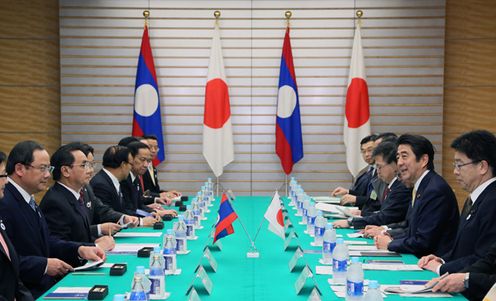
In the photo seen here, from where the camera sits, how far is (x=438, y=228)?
12.5ft

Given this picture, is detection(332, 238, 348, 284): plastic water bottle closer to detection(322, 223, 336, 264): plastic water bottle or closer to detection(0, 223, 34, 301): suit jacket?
detection(322, 223, 336, 264): plastic water bottle

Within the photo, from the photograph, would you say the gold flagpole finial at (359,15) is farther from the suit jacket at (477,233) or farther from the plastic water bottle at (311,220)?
the suit jacket at (477,233)

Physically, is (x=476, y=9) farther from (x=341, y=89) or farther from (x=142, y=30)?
(x=142, y=30)

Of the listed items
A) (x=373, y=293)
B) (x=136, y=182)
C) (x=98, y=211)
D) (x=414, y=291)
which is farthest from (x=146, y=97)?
(x=373, y=293)

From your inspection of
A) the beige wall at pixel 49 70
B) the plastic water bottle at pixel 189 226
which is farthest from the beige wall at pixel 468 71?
the plastic water bottle at pixel 189 226

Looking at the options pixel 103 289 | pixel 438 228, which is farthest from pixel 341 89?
pixel 103 289

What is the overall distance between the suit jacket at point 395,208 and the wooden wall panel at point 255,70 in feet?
12.0

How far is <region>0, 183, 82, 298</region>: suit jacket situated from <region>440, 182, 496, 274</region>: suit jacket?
7.10 feet

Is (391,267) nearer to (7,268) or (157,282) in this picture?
(157,282)

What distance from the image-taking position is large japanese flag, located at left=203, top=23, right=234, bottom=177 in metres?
8.34

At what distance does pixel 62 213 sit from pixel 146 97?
458 centimetres

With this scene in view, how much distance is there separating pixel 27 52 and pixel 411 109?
5.39 meters

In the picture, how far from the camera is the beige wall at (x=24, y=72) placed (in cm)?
834

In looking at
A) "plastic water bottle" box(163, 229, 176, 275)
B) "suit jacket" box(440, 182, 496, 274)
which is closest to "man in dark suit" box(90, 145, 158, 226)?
"plastic water bottle" box(163, 229, 176, 275)
